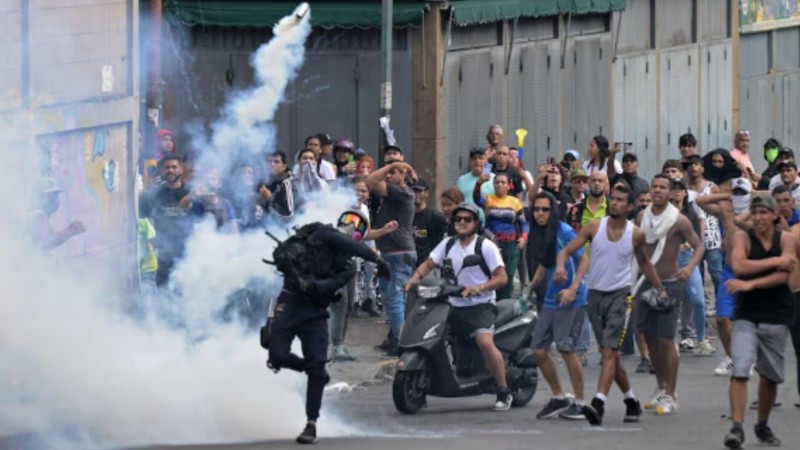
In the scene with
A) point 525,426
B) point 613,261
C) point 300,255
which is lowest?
point 525,426

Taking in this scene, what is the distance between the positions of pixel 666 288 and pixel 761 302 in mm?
2054

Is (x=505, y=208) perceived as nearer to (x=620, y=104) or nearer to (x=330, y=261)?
(x=330, y=261)

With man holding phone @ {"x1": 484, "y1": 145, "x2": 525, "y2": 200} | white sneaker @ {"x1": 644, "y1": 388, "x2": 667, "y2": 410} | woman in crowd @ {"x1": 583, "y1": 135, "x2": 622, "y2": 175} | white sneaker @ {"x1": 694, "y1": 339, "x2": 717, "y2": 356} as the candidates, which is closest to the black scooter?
white sneaker @ {"x1": 644, "y1": 388, "x2": 667, "y2": 410}

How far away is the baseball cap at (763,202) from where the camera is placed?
42.9 feet

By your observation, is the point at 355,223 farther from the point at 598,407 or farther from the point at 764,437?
the point at 764,437

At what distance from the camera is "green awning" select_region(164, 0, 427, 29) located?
24.5m

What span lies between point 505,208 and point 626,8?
12303mm

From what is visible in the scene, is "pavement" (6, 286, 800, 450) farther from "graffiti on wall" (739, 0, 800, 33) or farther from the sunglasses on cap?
"graffiti on wall" (739, 0, 800, 33)

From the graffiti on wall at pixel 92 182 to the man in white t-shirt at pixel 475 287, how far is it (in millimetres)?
2821

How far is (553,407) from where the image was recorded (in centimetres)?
1473

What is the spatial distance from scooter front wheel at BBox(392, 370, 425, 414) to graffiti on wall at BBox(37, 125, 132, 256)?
2617mm

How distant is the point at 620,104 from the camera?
102ft

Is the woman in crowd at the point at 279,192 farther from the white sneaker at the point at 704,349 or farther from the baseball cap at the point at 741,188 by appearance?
the white sneaker at the point at 704,349

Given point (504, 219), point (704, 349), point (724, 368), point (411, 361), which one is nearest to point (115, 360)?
point (411, 361)
